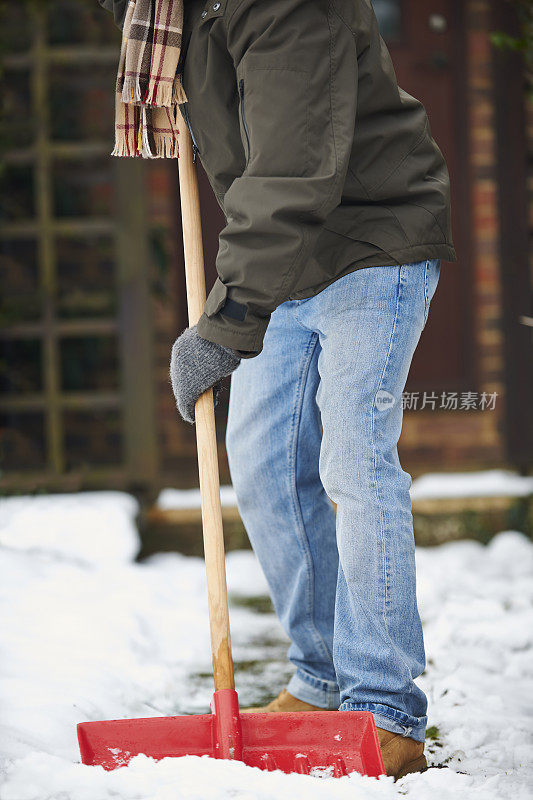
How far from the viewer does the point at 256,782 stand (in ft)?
4.69

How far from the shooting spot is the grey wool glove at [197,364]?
62.6 inches

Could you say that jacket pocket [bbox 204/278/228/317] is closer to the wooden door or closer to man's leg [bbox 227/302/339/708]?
man's leg [bbox 227/302/339/708]

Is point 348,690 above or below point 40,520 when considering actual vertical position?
above

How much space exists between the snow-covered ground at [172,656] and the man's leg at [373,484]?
0.65ft

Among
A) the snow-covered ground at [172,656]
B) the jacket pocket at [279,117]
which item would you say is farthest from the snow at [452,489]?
the jacket pocket at [279,117]

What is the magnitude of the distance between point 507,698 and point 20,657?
1127 millimetres

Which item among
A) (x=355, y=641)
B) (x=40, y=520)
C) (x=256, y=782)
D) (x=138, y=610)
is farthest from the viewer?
(x=40, y=520)

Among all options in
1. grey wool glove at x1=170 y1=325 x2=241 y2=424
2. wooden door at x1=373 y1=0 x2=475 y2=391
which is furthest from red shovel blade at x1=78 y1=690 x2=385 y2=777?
wooden door at x1=373 y1=0 x2=475 y2=391

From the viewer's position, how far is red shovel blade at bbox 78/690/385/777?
1.52 metres

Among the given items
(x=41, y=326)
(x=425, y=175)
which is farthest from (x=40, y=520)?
(x=425, y=175)

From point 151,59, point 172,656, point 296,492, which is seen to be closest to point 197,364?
point 296,492

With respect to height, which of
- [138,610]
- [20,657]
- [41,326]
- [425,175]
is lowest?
[138,610]

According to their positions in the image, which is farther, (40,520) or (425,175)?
(40,520)

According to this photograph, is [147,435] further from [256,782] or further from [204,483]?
[256,782]
